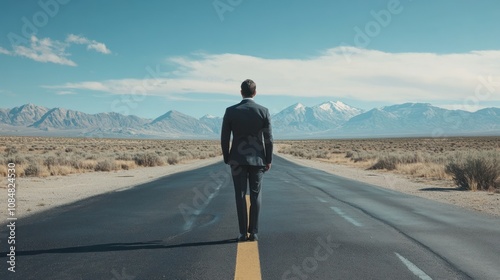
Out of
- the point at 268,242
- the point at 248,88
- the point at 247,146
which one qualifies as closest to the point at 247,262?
the point at 268,242

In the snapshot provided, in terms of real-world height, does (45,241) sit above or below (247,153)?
below

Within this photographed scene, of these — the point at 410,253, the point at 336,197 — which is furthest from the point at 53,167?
the point at 410,253

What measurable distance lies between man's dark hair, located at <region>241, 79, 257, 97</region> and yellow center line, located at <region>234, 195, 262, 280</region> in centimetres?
225

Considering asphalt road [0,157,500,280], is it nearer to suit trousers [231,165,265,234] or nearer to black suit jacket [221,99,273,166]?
suit trousers [231,165,265,234]

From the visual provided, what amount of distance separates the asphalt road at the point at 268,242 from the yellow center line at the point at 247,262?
78 millimetres

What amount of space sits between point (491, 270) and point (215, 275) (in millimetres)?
3300

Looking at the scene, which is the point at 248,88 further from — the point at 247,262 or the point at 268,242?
the point at 247,262

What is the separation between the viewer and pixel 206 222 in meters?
8.83

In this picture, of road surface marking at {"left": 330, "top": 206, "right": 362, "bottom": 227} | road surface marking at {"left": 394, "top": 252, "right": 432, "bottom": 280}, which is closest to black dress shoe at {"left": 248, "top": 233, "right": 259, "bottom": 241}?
road surface marking at {"left": 394, "top": 252, "right": 432, "bottom": 280}

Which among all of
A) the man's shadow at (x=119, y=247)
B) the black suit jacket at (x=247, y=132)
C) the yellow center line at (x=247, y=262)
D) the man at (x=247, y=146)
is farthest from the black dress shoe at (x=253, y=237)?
the black suit jacket at (x=247, y=132)

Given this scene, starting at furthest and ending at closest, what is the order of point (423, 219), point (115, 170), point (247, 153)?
1. point (115, 170)
2. point (423, 219)
3. point (247, 153)

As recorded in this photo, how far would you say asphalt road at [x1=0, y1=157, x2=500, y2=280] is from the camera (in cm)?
537

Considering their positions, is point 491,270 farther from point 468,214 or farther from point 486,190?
point 486,190

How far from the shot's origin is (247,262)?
567 centimetres
